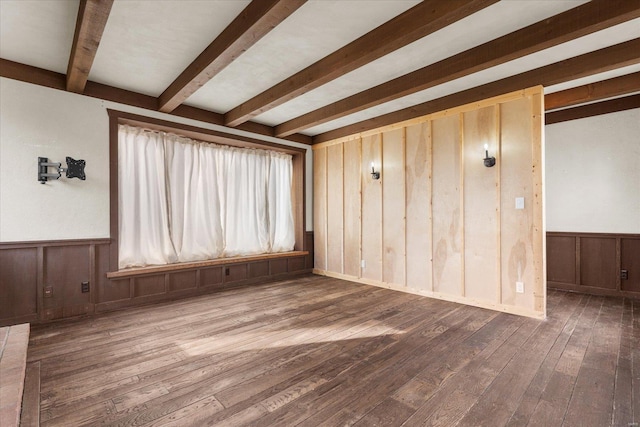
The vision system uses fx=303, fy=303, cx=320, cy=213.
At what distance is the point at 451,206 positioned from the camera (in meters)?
4.30

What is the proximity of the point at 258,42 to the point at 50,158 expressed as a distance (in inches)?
109

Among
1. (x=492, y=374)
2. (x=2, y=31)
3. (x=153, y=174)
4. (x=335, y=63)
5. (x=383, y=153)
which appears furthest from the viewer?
(x=383, y=153)

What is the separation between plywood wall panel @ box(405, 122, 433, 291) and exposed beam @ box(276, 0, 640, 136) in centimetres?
103

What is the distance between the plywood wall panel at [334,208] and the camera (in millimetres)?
5891

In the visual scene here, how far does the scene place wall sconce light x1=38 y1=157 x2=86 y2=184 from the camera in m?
3.41

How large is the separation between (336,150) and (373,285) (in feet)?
8.72

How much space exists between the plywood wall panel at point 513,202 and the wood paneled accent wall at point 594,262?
1838 millimetres

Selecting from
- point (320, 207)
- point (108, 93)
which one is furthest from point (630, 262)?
point (108, 93)

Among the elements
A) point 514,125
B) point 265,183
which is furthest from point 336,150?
point 514,125

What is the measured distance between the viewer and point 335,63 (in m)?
3.09

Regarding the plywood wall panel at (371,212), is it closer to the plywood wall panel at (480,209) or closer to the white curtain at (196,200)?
the plywood wall panel at (480,209)

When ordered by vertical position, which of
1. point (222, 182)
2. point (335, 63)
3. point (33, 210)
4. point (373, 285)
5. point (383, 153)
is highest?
point (335, 63)

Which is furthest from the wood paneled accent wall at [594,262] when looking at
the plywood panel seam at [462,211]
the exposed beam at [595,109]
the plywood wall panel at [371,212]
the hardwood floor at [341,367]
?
the plywood wall panel at [371,212]

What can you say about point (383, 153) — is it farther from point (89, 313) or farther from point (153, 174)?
point (89, 313)
